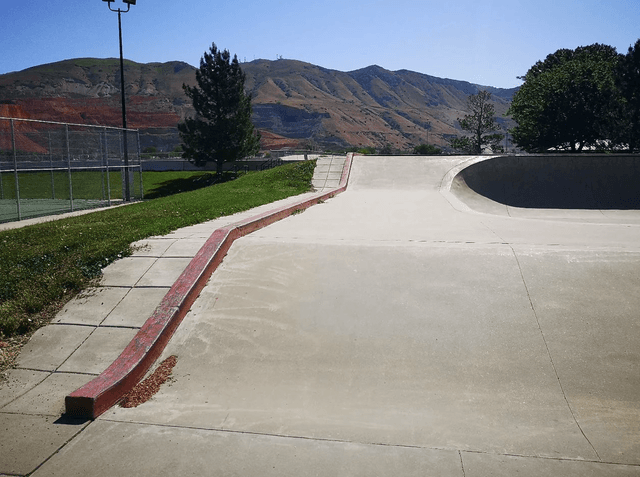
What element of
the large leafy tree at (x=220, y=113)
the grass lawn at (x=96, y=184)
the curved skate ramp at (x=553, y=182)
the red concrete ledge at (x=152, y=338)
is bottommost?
the grass lawn at (x=96, y=184)

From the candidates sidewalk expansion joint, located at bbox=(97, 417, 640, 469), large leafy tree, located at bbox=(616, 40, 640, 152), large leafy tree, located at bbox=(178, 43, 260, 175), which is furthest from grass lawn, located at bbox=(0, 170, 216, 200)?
large leafy tree, located at bbox=(616, 40, 640, 152)

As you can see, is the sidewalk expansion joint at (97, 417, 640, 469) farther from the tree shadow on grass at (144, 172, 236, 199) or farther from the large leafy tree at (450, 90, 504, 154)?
the large leafy tree at (450, 90, 504, 154)

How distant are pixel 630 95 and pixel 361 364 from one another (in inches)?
1366

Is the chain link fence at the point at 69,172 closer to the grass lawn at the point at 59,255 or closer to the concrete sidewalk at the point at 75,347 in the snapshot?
the grass lawn at the point at 59,255

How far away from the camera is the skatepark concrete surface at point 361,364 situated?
4.34 meters

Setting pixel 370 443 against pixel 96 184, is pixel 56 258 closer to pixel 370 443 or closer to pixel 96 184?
pixel 370 443

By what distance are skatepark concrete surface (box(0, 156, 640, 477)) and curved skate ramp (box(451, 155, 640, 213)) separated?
450 inches

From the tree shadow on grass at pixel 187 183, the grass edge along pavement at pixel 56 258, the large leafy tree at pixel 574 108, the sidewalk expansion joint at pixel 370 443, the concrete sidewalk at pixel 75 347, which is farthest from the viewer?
the large leafy tree at pixel 574 108

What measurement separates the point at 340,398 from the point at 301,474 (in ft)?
4.47

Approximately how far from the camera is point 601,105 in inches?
1308

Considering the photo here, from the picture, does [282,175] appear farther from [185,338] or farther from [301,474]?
[301,474]

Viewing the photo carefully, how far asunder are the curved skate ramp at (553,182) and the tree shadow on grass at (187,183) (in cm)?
1813

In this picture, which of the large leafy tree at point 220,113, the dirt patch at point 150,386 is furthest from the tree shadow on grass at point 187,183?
the dirt patch at point 150,386

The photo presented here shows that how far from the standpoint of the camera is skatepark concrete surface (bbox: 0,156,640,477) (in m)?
4.34
